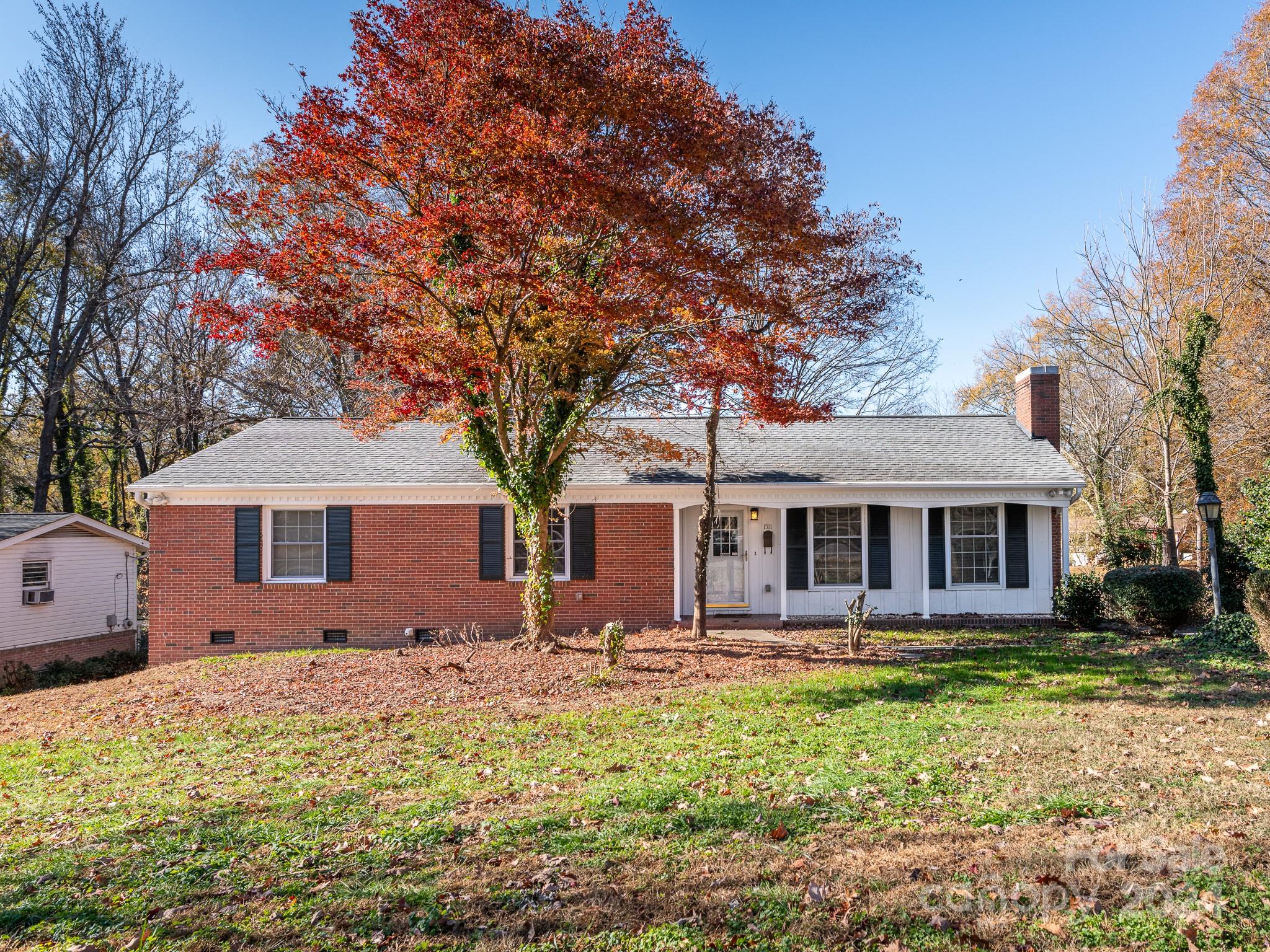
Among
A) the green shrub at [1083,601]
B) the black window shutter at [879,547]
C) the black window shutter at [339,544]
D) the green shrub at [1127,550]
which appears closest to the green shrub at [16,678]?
the black window shutter at [339,544]

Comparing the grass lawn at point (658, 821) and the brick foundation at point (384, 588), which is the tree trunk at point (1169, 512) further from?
the brick foundation at point (384, 588)

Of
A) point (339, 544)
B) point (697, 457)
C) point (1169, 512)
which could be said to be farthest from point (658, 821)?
point (1169, 512)

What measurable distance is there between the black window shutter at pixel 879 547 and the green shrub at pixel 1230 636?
183 inches

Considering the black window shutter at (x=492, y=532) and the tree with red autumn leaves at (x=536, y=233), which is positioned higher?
the tree with red autumn leaves at (x=536, y=233)

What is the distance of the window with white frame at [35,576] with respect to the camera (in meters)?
17.5

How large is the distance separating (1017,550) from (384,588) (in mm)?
11579

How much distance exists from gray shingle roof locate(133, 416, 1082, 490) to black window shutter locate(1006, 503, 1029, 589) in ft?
2.74

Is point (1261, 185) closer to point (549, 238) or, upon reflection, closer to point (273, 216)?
point (549, 238)

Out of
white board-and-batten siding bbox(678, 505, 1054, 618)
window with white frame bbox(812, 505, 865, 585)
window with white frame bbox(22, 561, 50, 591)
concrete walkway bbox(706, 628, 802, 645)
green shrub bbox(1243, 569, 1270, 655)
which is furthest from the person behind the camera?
window with white frame bbox(22, 561, 50, 591)

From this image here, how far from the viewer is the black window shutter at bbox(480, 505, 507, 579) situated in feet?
46.3

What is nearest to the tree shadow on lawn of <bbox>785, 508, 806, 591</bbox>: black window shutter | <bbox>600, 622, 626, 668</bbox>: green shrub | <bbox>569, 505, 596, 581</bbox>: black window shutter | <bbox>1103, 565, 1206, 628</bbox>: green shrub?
<bbox>1103, 565, 1206, 628</bbox>: green shrub

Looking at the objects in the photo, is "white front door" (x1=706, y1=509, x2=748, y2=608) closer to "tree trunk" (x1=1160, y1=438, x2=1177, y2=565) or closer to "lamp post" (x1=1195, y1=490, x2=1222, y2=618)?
"lamp post" (x1=1195, y1=490, x2=1222, y2=618)

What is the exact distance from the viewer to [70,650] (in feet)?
61.4

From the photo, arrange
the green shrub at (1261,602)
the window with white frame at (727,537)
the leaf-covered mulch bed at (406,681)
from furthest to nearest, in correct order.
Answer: the window with white frame at (727,537) < the green shrub at (1261,602) < the leaf-covered mulch bed at (406,681)
